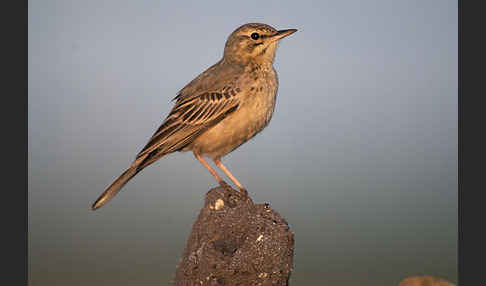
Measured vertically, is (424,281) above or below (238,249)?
below

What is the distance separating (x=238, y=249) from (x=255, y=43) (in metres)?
2.79

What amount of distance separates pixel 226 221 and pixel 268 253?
0.64m

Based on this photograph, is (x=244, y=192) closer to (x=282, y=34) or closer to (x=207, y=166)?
(x=207, y=166)

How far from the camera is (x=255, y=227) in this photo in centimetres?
571

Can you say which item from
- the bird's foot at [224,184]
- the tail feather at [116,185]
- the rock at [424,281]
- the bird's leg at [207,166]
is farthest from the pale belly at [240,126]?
the rock at [424,281]

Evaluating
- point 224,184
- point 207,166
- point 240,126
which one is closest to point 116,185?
point 207,166

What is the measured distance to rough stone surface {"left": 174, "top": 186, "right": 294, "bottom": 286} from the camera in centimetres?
552

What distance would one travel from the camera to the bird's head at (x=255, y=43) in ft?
22.9

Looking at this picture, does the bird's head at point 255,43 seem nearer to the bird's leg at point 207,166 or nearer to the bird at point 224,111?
the bird at point 224,111

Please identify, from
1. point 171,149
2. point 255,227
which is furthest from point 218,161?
point 255,227

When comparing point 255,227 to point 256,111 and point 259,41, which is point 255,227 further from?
point 259,41

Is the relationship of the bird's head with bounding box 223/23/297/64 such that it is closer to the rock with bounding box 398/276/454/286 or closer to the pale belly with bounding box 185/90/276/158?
the pale belly with bounding box 185/90/276/158

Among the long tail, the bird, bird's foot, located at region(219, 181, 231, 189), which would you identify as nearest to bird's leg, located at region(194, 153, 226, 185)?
the bird

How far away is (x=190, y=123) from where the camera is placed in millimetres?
6754
